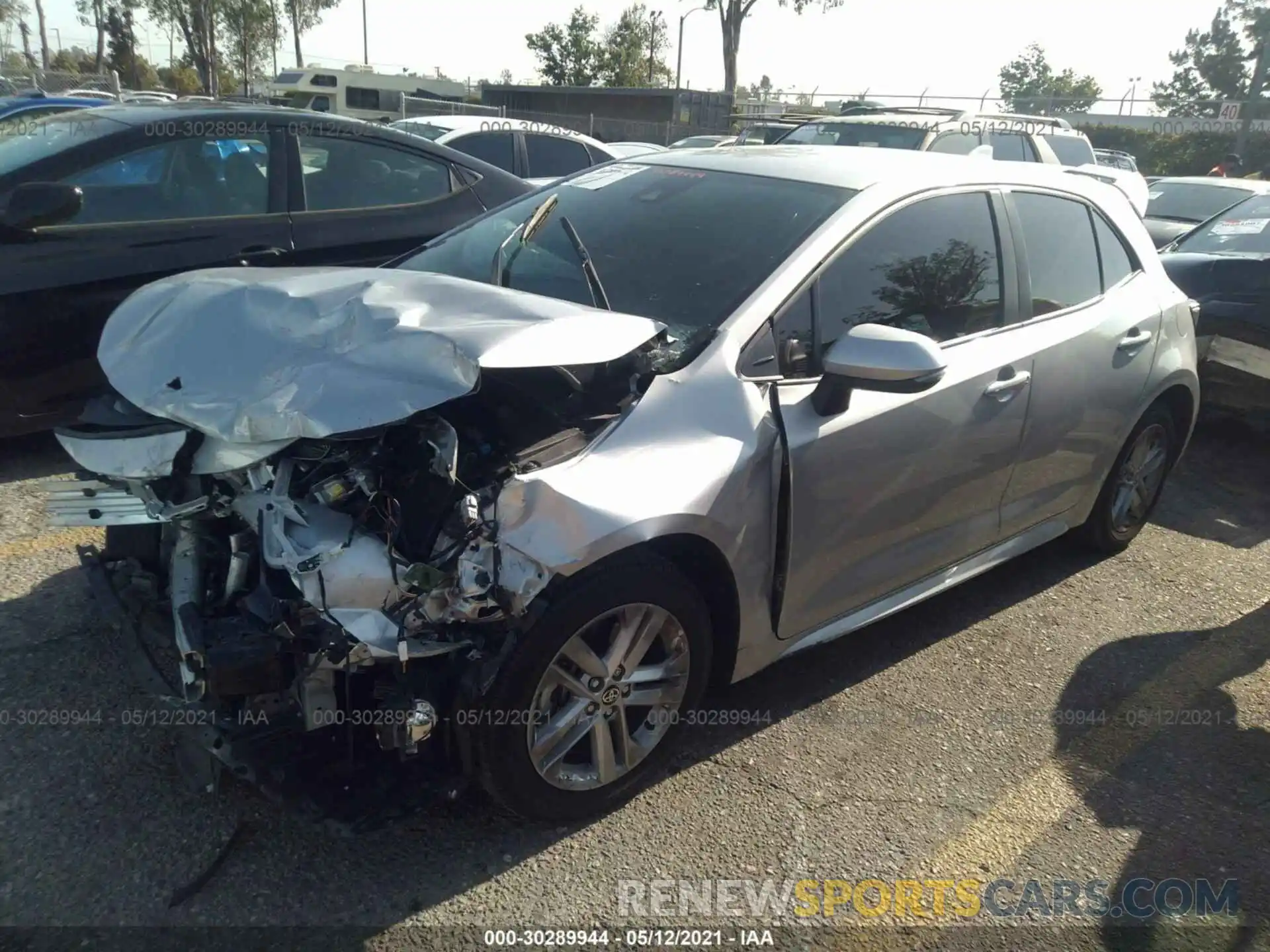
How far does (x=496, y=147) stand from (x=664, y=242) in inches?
303

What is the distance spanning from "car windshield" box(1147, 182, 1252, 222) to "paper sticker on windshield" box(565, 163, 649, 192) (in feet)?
29.0

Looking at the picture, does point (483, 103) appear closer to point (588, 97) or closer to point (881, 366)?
point (588, 97)

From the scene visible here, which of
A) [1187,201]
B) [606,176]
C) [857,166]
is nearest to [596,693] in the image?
[857,166]

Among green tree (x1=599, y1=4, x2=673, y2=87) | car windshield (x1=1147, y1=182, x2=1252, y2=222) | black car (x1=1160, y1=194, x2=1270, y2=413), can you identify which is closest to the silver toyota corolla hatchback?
black car (x1=1160, y1=194, x2=1270, y2=413)

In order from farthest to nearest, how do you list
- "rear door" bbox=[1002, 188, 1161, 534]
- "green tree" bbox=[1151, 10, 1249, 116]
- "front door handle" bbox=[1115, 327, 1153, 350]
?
"green tree" bbox=[1151, 10, 1249, 116] → "front door handle" bbox=[1115, 327, 1153, 350] → "rear door" bbox=[1002, 188, 1161, 534]

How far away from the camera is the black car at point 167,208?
4.38 m

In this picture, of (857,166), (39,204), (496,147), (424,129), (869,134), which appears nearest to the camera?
(857,166)

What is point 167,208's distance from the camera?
4875 millimetres

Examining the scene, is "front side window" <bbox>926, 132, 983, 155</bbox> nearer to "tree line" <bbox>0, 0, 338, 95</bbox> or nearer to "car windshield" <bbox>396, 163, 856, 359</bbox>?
"car windshield" <bbox>396, 163, 856, 359</bbox>

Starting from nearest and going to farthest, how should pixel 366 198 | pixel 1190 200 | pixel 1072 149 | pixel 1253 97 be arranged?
1. pixel 366 198
2. pixel 1190 200
3. pixel 1072 149
4. pixel 1253 97

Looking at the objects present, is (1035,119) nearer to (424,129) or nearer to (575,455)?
(424,129)

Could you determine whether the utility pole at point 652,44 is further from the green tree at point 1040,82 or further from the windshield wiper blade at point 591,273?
the windshield wiper blade at point 591,273

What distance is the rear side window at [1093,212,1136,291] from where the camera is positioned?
4.17 metres

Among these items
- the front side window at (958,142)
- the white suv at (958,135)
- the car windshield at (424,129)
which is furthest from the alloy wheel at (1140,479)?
the car windshield at (424,129)
